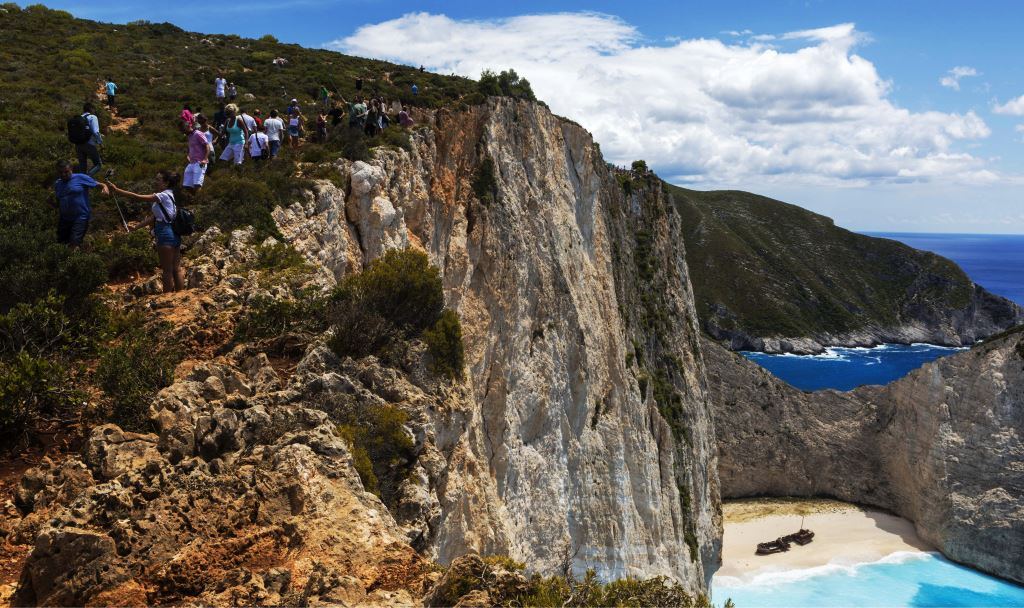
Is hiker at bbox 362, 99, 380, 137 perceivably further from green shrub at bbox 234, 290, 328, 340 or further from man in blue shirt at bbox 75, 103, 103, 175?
green shrub at bbox 234, 290, 328, 340

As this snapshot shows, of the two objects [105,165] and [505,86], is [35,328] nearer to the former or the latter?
[105,165]

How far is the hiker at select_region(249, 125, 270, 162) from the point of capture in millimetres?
16078

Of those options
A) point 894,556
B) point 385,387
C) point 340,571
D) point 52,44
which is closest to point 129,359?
point 385,387

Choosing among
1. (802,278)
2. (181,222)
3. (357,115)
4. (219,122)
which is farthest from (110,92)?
(802,278)

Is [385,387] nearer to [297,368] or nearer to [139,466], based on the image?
[297,368]

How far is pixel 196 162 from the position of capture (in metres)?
13.9

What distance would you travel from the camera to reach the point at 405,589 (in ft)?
18.7

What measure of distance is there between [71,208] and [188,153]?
548 cm

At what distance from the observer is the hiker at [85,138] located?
12.8m

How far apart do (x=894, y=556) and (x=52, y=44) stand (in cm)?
6143

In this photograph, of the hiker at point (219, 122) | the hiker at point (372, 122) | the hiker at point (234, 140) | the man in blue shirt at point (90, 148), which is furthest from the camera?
the hiker at point (372, 122)

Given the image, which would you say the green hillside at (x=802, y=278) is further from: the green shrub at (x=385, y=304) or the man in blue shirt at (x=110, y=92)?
the green shrub at (x=385, y=304)

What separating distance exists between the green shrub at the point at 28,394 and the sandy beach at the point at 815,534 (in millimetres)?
44316

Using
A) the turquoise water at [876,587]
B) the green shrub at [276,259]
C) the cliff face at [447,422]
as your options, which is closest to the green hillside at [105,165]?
the green shrub at [276,259]
